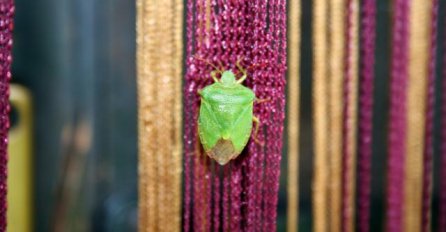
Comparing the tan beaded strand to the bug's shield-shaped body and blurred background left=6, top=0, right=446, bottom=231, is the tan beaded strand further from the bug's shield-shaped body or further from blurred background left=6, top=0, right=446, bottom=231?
blurred background left=6, top=0, right=446, bottom=231

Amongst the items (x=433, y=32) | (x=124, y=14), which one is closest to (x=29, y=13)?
(x=124, y=14)

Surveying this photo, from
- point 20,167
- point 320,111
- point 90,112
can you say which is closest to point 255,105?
point 320,111

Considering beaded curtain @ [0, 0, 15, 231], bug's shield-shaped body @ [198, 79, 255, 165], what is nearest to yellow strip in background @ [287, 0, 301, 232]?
bug's shield-shaped body @ [198, 79, 255, 165]

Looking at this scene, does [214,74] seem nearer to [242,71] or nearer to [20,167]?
[242,71]

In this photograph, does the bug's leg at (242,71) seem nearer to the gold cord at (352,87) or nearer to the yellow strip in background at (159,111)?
the yellow strip in background at (159,111)

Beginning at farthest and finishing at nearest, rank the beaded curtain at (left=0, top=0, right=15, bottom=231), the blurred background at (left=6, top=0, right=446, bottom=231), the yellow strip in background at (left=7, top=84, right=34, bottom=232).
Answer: the blurred background at (left=6, top=0, right=446, bottom=231)
the yellow strip in background at (left=7, top=84, right=34, bottom=232)
the beaded curtain at (left=0, top=0, right=15, bottom=231)

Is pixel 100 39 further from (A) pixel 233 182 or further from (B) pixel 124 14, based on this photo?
(A) pixel 233 182
